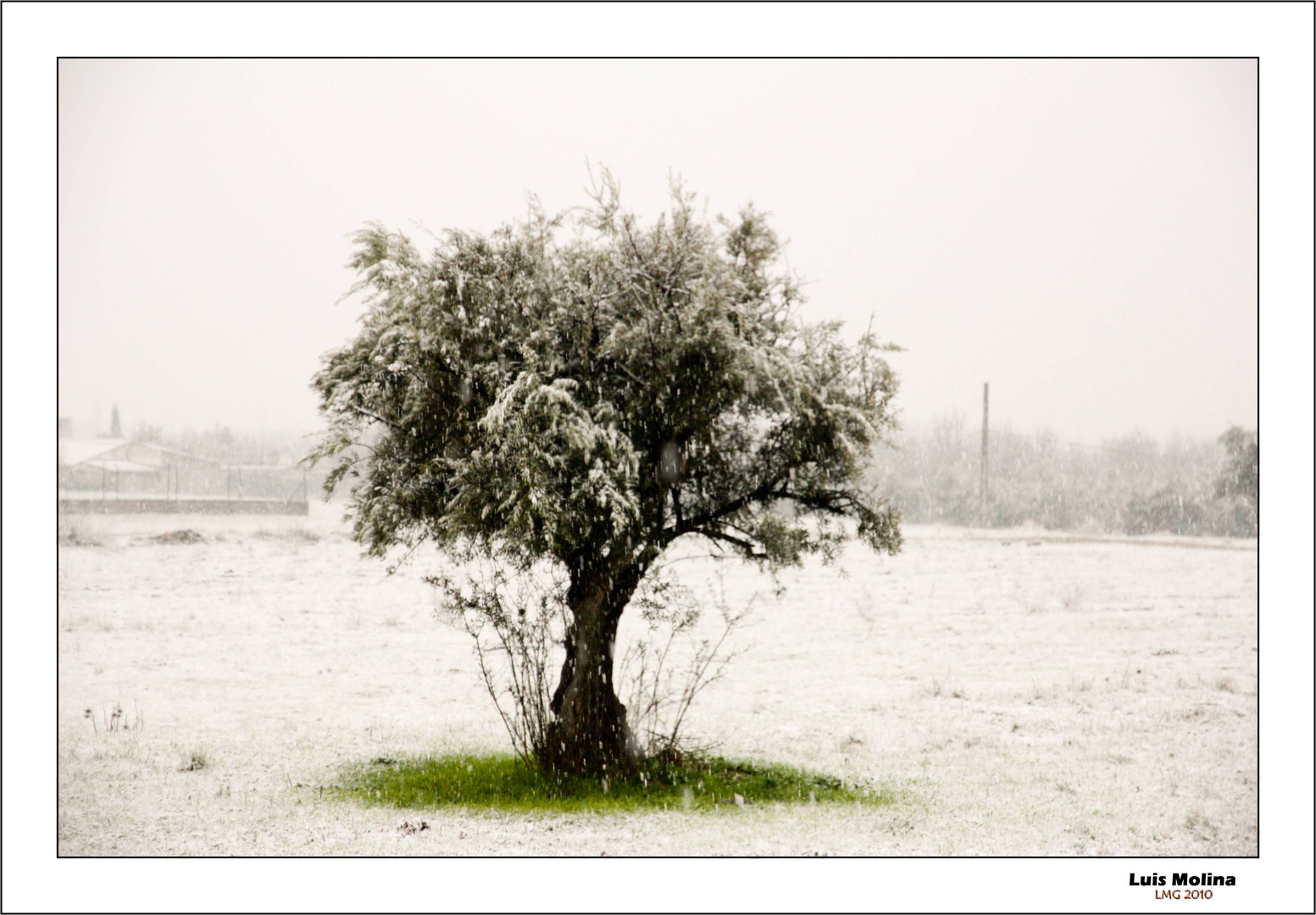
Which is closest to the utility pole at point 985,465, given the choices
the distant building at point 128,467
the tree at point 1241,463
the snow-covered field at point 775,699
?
the snow-covered field at point 775,699

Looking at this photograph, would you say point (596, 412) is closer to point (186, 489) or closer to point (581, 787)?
point (581, 787)

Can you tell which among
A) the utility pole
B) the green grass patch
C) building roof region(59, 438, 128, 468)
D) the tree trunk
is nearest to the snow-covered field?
the green grass patch

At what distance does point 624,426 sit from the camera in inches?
319

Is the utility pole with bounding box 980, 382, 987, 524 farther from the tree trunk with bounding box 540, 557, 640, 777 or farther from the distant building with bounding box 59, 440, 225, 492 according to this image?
the distant building with bounding box 59, 440, 225, 492

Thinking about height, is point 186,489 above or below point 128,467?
below

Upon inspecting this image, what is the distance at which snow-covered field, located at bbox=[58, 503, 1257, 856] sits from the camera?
8.43 meters

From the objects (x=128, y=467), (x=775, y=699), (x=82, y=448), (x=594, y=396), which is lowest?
(x=775, y=699)

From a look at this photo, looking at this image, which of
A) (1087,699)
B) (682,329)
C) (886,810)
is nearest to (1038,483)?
(1087,699)

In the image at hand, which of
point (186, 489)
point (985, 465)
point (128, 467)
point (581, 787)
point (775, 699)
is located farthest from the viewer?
point (186, 489)

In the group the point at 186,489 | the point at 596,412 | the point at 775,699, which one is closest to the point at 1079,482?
the point at 775,699

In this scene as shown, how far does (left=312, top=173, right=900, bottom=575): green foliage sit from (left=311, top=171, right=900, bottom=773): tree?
2cm

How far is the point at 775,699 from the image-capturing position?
552 inches

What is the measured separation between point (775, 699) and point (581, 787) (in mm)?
5926

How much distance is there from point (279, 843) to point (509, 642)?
2.57 meters
